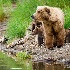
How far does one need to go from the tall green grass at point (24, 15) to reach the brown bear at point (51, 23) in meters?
2.95

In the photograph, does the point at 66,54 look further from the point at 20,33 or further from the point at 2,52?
the point at 20,33

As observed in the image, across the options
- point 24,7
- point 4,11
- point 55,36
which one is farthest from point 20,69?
point 4,11

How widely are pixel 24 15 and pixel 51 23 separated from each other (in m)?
5.98

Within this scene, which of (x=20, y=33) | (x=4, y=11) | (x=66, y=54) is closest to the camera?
(x=66, y=54)

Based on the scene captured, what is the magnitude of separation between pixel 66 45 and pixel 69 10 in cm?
379

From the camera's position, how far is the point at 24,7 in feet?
67.4

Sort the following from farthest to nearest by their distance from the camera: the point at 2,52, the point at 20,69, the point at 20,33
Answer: the point at 20,33 → the point at 2,52 → the point at 20,69

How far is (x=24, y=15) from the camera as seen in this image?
20.2 m

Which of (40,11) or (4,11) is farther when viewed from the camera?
(4,11)

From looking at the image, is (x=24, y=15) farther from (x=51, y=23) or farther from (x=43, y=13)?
(x=43, y=13)

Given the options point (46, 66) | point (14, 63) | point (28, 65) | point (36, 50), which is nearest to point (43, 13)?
point (36, 50)

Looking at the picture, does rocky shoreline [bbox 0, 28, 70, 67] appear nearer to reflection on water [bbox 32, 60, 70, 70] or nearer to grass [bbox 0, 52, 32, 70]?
reflection on water [bbox 32, 60, 70, 70]

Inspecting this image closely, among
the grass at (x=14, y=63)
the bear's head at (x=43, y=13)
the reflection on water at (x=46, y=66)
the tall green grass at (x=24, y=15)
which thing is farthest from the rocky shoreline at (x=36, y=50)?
the bear's head at (x=43, y=13)

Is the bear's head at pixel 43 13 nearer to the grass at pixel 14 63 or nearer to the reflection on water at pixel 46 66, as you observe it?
the grass at pixel 14 63
